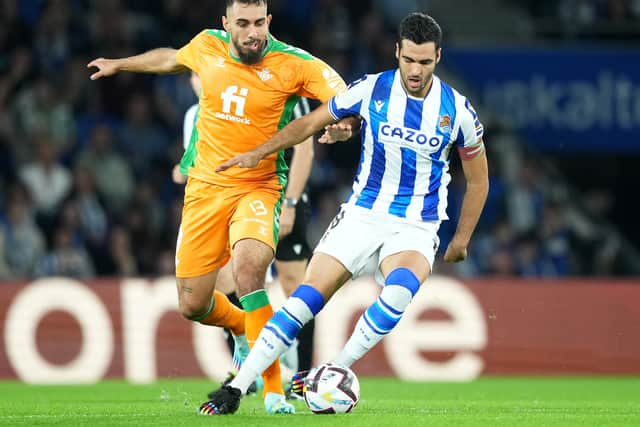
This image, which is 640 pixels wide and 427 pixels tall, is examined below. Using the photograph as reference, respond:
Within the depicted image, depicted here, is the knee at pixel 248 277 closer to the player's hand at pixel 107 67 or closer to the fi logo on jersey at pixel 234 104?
the fi logo on jersey at pixel 234 104

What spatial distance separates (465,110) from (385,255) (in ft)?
2.97

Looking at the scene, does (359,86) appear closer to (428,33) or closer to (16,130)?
(428,33)

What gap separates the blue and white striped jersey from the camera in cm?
730

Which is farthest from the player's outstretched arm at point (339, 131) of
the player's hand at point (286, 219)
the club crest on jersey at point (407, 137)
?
Answer: the player's hand at point (286, 219)

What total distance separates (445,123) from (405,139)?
234 mm

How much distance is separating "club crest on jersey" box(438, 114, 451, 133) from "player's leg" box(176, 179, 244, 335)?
1353mm

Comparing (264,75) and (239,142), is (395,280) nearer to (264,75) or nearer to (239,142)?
(239,142)

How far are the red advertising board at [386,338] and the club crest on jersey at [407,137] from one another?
5.25m

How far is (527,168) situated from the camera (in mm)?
16250

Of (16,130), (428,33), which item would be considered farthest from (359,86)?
(16,130)

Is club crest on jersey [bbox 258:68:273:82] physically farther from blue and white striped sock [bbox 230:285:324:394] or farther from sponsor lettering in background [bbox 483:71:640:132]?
sponsor lettering in background [bbox 483:71:640:132]

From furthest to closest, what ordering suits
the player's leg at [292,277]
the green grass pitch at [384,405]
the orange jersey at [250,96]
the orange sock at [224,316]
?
the player's leg at [292,277]
the orange sock at [224,316]
the orange jersey at [250,96]
the green grass pitch at [384,405]

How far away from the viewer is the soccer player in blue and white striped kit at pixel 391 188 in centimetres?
709

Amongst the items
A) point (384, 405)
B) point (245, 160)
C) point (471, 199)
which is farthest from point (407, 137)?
point (384, 405)
